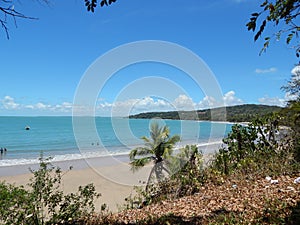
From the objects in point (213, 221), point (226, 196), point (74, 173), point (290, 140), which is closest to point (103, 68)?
point (226, 196)

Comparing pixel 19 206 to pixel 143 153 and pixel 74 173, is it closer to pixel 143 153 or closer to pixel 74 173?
pixel 143 153

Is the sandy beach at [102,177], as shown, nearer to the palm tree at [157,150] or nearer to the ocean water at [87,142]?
the palm tree at [157,150]

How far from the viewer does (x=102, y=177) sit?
20703 millimetres

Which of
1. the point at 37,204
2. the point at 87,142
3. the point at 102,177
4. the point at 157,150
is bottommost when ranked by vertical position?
the point at 102,177

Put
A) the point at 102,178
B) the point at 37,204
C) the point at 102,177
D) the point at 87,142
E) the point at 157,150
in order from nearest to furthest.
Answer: the point at 37,204 → the point at 157,150 → the point at 102,178 → the point at 102,177 → the point at 87,142

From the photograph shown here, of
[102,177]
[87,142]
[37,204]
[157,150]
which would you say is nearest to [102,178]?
[102,177]

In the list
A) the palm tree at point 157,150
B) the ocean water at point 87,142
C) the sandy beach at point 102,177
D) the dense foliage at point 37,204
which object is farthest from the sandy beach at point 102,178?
the dense foliage at point 37,204

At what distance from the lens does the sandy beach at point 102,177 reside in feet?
50.1

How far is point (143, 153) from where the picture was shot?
15680 mm

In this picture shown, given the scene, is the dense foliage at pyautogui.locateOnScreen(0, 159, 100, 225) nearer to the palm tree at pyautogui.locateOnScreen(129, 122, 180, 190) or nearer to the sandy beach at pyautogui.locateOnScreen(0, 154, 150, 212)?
the sandy beach at pyautogui.locateOnScreen(0, 154, 150, 212)

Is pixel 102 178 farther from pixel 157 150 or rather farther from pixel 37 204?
pixel 37 204

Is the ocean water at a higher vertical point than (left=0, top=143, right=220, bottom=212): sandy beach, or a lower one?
higher

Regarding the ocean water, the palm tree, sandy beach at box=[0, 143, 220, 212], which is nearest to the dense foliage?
the ocean water

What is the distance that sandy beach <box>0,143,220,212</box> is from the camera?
15266 mm
